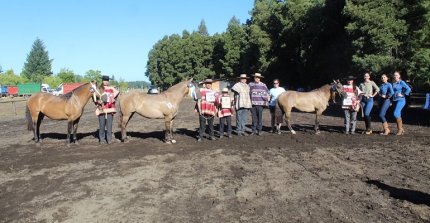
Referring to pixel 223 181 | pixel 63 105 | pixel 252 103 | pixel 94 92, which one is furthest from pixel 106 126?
pixel 223 181

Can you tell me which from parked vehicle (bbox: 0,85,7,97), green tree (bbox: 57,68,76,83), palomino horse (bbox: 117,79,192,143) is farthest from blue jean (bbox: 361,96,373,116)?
green tree (bbox: 57,68,76,83)

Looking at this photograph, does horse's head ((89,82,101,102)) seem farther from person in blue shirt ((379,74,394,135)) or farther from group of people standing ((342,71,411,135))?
person in blue shirt ((379,74,394,135))

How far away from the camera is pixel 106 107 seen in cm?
1162

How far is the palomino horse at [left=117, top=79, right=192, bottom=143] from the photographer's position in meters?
11.8

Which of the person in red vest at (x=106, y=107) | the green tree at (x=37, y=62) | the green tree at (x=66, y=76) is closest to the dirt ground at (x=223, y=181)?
the person in red vest at (x=106, y=107)

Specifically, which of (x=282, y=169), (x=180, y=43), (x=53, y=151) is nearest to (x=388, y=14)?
(x=282, y=169)

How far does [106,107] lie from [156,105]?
56.3 inches

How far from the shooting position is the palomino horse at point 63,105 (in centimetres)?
1159

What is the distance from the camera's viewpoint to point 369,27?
75.5ft

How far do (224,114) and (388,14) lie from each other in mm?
15101

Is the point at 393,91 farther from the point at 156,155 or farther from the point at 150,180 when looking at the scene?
the point at 150,180

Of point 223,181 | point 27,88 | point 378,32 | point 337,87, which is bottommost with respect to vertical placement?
point 223,181

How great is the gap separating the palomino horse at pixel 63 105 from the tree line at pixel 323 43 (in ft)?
52.1

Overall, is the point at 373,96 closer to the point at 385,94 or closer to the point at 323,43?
the point at 385,94
